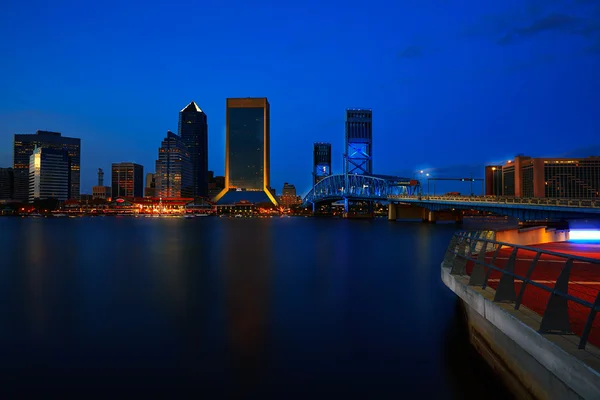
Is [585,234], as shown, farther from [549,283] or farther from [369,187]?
[369,187]

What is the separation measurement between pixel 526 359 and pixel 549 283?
137 inches

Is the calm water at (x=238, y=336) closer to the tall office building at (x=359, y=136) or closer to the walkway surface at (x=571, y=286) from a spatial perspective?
the walkway surface at (x=571, y=286)

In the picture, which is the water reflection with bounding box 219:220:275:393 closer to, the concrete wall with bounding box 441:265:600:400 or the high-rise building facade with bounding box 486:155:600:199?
the concrete wall with bounding box 441:265:600:400

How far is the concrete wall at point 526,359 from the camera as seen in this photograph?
17.0ft

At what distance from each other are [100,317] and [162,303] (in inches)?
118

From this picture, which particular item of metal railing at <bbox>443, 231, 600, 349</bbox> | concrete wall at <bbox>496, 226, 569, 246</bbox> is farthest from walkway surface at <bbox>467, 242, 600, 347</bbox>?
concrete wall at <bbox>496, 226, 569, 246</bbox>

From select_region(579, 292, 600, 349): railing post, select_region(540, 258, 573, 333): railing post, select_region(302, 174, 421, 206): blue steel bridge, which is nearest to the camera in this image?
select_region(579, 292, 600, 349): railing post

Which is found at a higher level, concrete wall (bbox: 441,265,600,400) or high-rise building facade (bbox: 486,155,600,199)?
high-rise building facade (bbox: 486,155,600,199)

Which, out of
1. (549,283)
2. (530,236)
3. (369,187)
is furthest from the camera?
(369,187)

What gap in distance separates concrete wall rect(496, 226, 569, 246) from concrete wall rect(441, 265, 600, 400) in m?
11.6

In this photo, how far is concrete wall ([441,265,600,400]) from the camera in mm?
5188

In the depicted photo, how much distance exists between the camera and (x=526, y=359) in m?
6.88

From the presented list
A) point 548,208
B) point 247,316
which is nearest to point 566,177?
point 548,208

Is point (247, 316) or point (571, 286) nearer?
point (571, 286)
